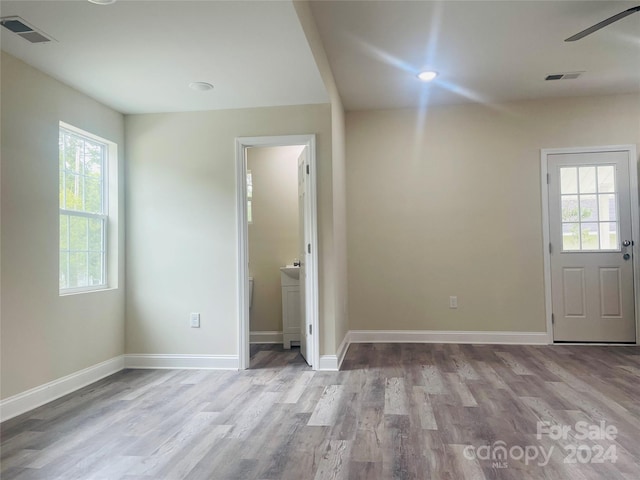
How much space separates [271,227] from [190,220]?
1263 mm

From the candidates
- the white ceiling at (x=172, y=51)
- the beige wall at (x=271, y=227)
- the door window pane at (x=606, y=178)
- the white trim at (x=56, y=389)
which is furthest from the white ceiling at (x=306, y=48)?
the white trim at (x=56, y=389)

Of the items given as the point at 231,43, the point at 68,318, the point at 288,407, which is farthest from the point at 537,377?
the point at 68,318

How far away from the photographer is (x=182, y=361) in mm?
3938

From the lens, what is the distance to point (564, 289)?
463 cm

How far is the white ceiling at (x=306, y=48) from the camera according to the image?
7.86ft

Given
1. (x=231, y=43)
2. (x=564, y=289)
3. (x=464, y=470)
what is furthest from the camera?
(x=564, y=289)

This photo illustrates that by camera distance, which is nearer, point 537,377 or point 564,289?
point 537,377

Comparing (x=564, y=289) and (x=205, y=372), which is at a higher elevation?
(x=564, y=289)

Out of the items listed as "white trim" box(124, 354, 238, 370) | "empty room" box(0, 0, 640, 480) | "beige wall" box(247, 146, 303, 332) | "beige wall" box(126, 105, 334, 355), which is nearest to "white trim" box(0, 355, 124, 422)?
"empty room" box(0, 0, 640, 480)

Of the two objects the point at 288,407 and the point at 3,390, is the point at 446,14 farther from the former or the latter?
the point at 3,390

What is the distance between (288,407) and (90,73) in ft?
8.86

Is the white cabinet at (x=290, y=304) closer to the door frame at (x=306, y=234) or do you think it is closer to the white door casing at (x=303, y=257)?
the white door casing at (x=303, y=257)

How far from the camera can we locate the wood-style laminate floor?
81.1 inches

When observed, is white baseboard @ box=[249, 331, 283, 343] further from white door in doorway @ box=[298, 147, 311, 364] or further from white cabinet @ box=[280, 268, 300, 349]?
white door in doorway @ box=[298, 147, 311, 364]
